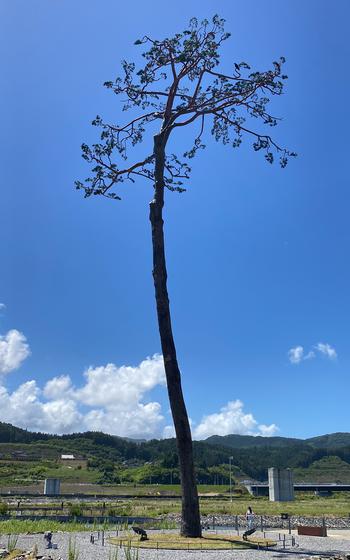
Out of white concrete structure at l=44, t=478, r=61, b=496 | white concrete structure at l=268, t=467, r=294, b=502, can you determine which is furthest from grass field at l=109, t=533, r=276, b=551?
white concrete structure at l=44, t=478, r=61, b=496

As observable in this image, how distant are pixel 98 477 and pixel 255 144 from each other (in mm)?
117205

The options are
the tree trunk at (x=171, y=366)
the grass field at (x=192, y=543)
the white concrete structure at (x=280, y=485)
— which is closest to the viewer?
the grass field at (x=192, y=543)

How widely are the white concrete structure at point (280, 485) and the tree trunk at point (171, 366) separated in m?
57.3

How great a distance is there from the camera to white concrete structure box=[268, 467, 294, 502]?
72.1 meters

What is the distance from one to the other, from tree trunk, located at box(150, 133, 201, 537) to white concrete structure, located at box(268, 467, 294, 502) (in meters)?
57.3

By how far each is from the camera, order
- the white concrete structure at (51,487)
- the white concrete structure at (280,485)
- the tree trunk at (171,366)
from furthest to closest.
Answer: the white concrete structure at (280,485), the white concrete structure at (51,487), the tree trunk at (171,366)

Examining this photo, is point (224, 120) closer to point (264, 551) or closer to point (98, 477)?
point (264, 551)

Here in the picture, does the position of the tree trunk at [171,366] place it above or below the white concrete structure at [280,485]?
above

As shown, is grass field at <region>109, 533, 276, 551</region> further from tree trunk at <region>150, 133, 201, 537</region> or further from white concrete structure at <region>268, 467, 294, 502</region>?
white concrete structure at <region>268, 467, 294, 502</region>

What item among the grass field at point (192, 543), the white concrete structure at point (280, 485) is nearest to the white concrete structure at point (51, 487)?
the white concrete structure at point (280, 485)

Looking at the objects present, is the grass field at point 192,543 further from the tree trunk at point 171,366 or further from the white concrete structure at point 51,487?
the white concrete structure at point 51,487

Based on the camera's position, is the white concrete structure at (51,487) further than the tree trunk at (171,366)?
Yes

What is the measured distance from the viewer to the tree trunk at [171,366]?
1847 centimetres

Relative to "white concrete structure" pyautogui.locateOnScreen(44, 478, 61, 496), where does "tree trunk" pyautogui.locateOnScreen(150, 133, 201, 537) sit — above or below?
above
